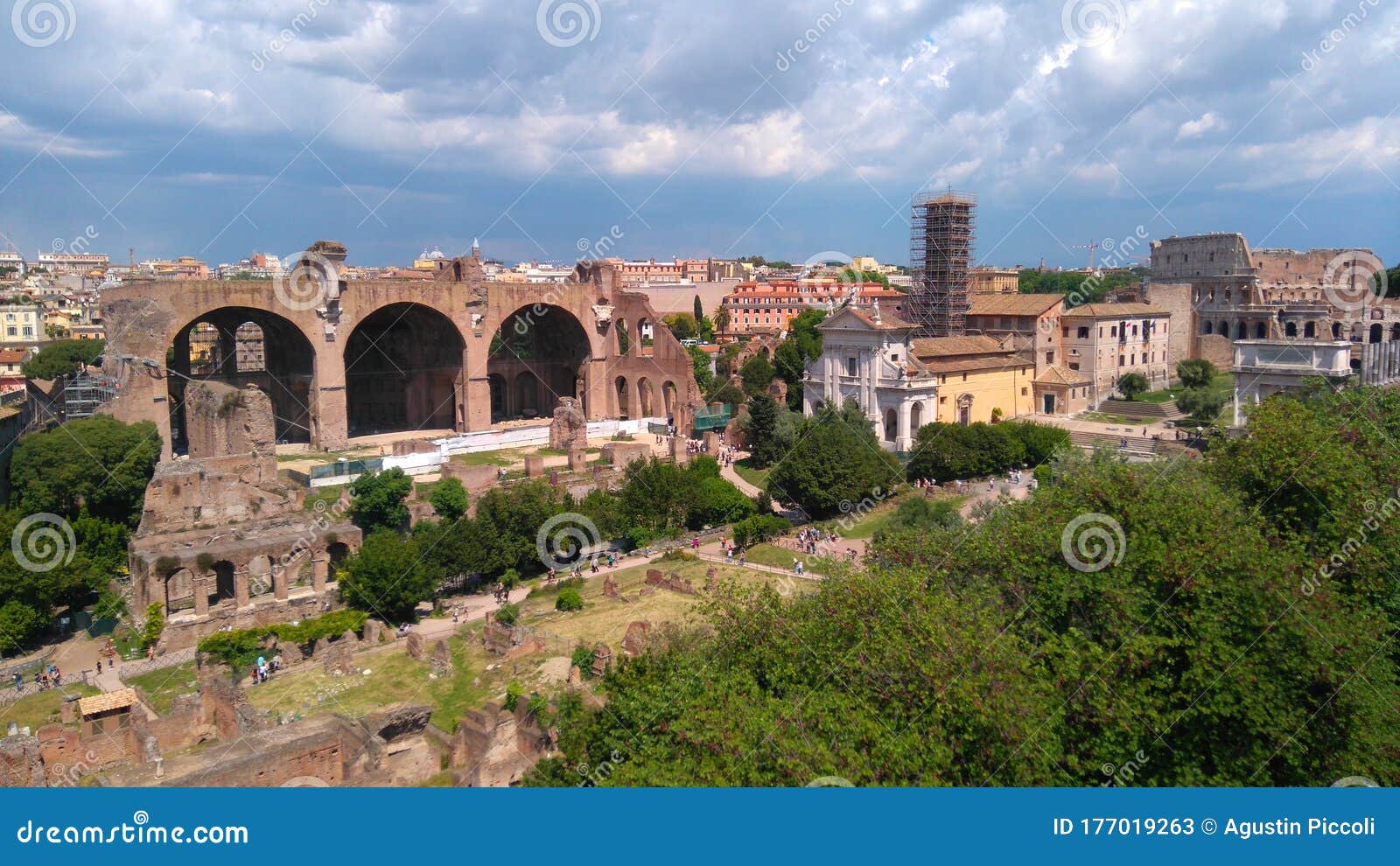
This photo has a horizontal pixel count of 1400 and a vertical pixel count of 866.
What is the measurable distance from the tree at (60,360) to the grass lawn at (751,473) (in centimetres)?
3160

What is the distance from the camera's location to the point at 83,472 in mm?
29641

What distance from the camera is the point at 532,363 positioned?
5441cm

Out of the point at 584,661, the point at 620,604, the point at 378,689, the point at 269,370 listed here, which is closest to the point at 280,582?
the point at 378,689

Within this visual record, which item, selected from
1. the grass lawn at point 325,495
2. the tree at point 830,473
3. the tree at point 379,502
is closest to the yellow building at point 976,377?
the tree at point 830,473

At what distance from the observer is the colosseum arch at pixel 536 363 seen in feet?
175

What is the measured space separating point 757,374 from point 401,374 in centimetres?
1865

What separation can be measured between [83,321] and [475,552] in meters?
59.8

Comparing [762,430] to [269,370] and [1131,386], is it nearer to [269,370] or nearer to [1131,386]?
[1131,386]

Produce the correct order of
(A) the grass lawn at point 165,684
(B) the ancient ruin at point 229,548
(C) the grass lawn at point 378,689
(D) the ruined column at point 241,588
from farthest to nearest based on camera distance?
(D) the ruined column at point 241,588 < (B) the ancient ruin at point 229,548 < (A) the grass lawn at point 165,684 < (C) the grass lawn at point 378,689

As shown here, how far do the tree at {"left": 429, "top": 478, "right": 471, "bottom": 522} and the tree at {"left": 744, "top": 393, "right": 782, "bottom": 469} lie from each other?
12.7 meters

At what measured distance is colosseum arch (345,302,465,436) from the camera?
49.3 metres

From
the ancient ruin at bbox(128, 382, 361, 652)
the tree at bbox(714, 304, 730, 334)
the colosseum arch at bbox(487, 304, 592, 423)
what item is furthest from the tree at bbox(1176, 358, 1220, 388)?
the ancient ruin at bbox(128, 382, 361, 652)

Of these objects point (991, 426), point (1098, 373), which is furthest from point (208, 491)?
point (1098, 373)

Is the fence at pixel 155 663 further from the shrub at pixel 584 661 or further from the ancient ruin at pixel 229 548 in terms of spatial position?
the shrub at pixel 584 661
